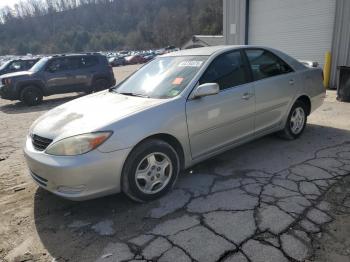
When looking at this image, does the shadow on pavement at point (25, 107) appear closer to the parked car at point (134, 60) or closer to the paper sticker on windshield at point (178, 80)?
the paper sticker on windshield at point (178, 80)

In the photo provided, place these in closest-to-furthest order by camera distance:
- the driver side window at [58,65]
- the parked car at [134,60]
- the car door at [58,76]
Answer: the car door at [58,76], the driver side window at [58,65], the parked car at [134,60]

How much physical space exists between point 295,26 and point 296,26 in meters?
0.04

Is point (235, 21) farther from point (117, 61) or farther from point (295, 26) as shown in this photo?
point (117, 61)

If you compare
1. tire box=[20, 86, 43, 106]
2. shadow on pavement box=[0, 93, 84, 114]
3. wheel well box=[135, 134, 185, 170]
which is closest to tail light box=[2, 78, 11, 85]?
tire box=[20, 86, 43, 106]

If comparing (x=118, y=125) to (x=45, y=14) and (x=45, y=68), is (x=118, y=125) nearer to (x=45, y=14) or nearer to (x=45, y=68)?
(x=45, y=68)

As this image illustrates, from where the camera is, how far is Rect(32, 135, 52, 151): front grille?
3.30 m

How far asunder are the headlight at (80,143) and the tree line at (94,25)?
258 feet

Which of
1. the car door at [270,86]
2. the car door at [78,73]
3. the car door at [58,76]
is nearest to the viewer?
the car door at [270,86]

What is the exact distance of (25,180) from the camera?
14.5 ft

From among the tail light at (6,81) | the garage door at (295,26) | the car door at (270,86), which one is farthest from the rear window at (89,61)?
the car door at (270,86)

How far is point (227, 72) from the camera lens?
166 inches

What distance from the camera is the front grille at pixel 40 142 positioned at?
10.8 feet

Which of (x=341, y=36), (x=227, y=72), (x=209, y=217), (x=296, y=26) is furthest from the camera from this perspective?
(x=296, y=26)

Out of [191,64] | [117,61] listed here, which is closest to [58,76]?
[191,64]
